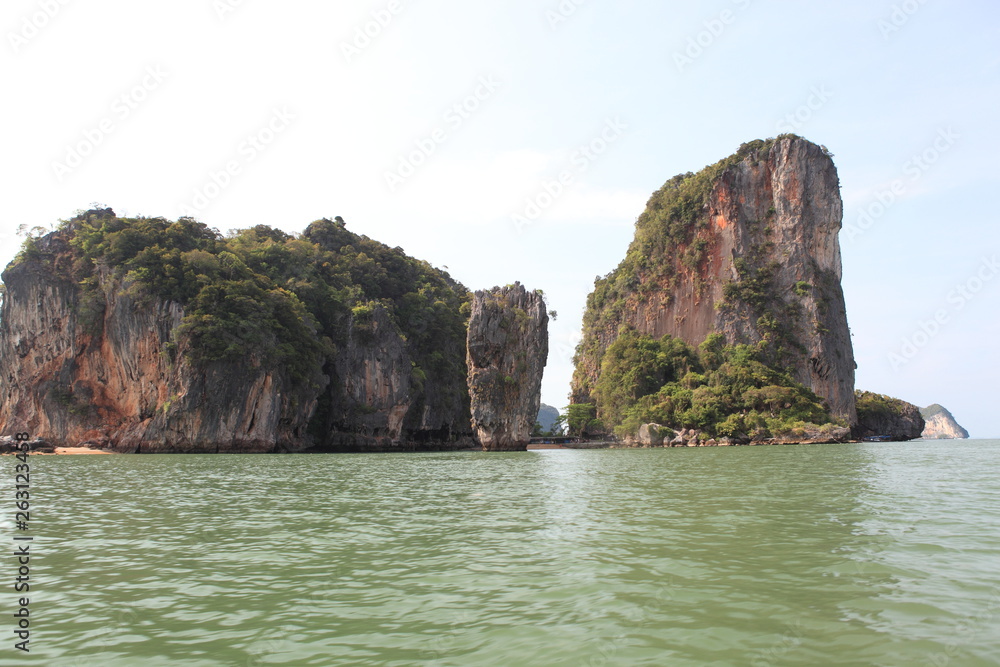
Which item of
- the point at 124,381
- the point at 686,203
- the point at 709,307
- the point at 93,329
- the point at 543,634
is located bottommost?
the point at 543,634

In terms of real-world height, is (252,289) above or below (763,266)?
below

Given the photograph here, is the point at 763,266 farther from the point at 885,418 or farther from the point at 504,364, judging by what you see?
the point at 504,364

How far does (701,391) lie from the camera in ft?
231

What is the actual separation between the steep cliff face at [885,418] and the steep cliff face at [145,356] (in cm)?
7354

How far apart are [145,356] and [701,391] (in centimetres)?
5244

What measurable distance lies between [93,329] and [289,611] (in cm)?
5406

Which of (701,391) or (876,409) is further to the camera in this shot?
(876,409)

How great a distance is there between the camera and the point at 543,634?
5.90 metres

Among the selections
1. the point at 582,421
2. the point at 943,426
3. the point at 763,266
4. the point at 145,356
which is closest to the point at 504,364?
the point at 145,356

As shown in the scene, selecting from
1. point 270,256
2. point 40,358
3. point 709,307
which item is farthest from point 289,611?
point 709,307

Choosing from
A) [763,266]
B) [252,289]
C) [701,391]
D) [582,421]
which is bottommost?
[582,421]

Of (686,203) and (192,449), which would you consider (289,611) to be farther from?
(686,203)

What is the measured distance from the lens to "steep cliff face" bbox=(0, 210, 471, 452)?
1934 inches

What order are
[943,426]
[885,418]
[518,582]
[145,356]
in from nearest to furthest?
1. [518,582]
2. [145,356]
3. [885,418]
4. [943,426]
